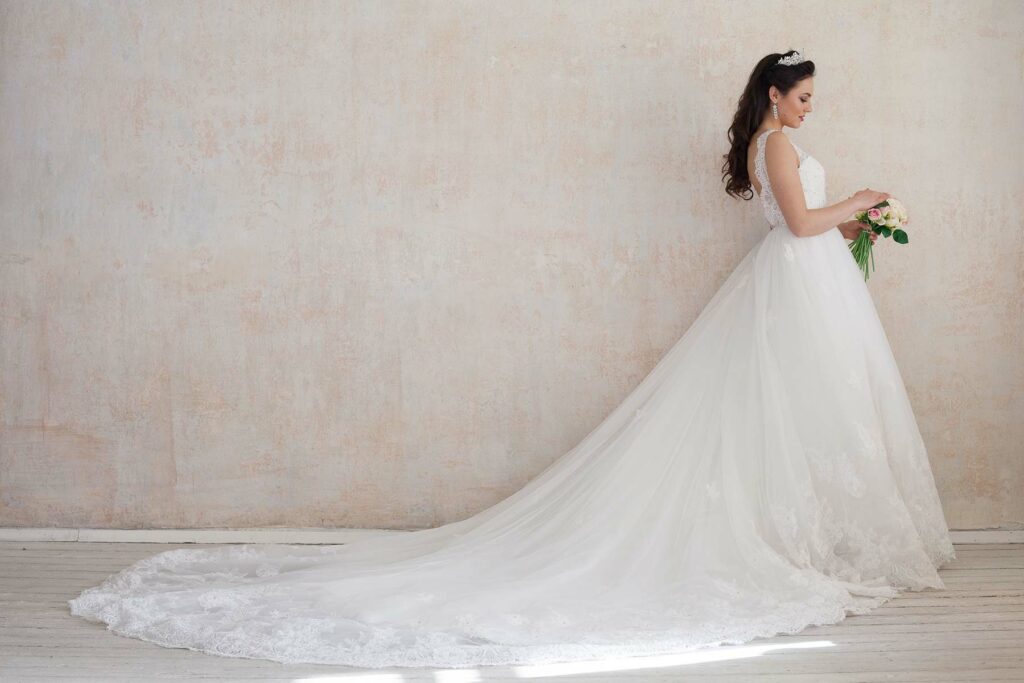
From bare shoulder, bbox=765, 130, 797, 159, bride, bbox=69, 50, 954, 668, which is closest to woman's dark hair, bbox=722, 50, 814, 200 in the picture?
bride, bbox=69, 50, 954, 668

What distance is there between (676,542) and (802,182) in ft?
4.91

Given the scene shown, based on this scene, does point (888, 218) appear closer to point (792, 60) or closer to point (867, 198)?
point (867, 198)

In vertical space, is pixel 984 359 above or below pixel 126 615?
above

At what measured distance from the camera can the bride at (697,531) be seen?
117 inches

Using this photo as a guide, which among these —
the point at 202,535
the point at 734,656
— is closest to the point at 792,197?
the point at 734,656

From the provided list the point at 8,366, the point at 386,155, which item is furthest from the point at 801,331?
the point at 8,366

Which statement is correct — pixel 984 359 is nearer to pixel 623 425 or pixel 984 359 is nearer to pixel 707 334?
pixel 707 334

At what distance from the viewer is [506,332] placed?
4.41 m

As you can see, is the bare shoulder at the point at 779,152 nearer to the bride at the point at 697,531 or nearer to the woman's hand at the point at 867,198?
the bride at the point at 697,531

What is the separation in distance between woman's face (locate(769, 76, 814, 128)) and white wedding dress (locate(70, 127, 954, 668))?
0.18 metres

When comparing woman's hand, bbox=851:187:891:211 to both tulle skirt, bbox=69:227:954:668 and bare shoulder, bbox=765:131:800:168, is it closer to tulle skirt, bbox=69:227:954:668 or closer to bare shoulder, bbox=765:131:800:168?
tulle skirt, bbox=69:227:954:668

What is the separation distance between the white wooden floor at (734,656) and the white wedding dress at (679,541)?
0.06 meters

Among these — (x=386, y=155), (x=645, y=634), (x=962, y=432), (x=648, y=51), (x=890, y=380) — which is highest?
(x=648, y=51)

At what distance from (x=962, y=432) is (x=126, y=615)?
3.44 m
